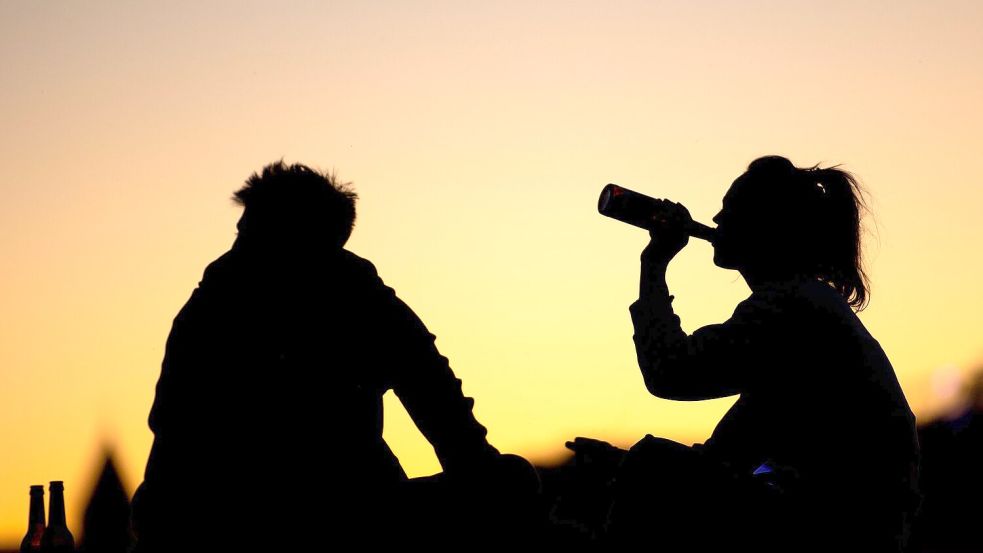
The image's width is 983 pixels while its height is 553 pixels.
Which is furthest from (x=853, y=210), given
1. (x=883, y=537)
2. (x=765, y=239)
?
(x=883, y=537)

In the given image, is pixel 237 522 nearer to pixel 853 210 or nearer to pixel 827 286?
pixel 827 286

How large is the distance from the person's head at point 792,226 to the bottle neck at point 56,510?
172 cm

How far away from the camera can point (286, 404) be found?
2.23m

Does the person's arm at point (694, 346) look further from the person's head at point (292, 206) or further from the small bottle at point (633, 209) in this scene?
the person's head at point (292, 206)

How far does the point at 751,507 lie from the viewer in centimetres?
229

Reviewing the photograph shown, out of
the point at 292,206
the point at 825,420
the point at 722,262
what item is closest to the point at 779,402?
the point at 825,420

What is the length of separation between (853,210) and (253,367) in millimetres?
1544

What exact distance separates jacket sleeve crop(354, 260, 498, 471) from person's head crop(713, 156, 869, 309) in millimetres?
971

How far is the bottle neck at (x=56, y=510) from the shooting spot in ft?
10.8

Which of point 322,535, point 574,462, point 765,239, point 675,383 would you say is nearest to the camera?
point 322,535

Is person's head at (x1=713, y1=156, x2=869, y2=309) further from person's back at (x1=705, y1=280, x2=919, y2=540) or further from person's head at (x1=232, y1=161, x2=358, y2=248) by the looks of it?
person's head at (x1=232, y1=161, x2=358, y2=248)

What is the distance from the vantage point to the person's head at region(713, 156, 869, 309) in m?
3.00

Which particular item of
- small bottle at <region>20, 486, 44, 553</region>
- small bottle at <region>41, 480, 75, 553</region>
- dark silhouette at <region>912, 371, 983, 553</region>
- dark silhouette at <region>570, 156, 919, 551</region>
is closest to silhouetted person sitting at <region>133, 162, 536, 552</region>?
dark silhouette at <region>570, 156, 919, 551</region>

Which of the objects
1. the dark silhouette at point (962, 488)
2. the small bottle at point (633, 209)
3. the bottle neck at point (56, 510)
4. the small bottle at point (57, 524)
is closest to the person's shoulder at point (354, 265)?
the small bottle at point (633, 209)
